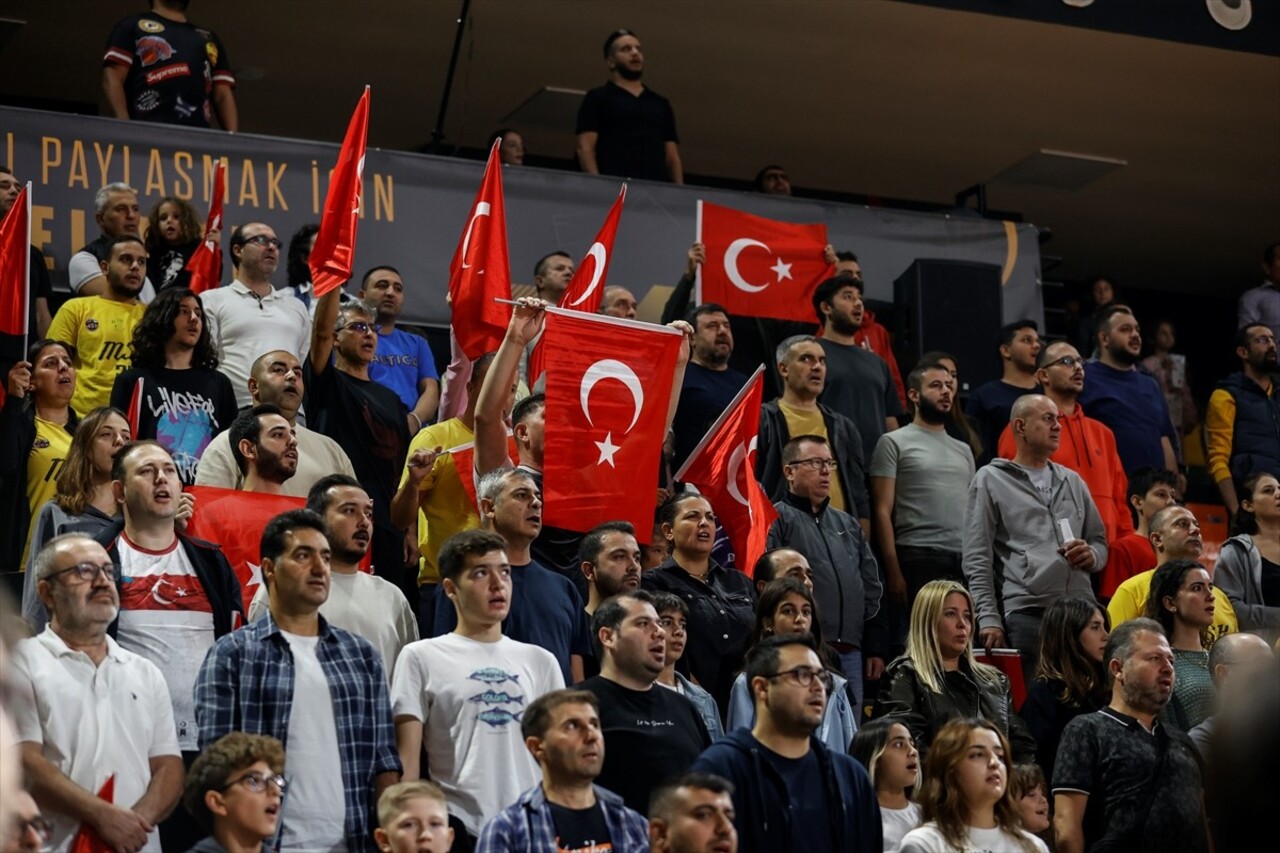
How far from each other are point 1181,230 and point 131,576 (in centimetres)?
1231

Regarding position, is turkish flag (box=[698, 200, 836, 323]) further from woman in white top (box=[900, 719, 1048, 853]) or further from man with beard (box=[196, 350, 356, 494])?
woman in white top (box=[900, 719, 1048, 853])

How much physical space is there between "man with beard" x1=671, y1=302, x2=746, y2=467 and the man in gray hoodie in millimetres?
1182

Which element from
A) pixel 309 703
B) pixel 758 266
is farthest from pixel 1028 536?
pixel 309 703

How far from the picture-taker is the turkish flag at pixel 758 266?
10.0 metres

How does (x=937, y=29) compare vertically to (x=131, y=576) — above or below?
above

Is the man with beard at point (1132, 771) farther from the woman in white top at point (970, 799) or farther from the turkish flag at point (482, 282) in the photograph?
the turkish flag at point (482, 282)

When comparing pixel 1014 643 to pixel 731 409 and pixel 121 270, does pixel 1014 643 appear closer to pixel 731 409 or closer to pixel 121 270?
pixel 731 409

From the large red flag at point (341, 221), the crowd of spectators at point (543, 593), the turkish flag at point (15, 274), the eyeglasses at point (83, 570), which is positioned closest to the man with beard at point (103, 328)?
the crowd of spectators at point (543, 593)

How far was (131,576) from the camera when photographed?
5438 mm

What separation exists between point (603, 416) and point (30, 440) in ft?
6.98

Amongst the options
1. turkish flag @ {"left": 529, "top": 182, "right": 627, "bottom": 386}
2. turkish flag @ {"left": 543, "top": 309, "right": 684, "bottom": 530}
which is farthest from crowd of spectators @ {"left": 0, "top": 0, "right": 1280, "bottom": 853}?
turkish flag @ {"left": 529, "top": 182, "right": 627, "bottom": 386}

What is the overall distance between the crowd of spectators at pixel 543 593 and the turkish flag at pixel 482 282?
0.89 feet

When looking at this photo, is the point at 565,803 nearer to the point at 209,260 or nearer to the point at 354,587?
the point at 354,587

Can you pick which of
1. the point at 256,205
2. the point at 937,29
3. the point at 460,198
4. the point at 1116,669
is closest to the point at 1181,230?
the point at 937,29
